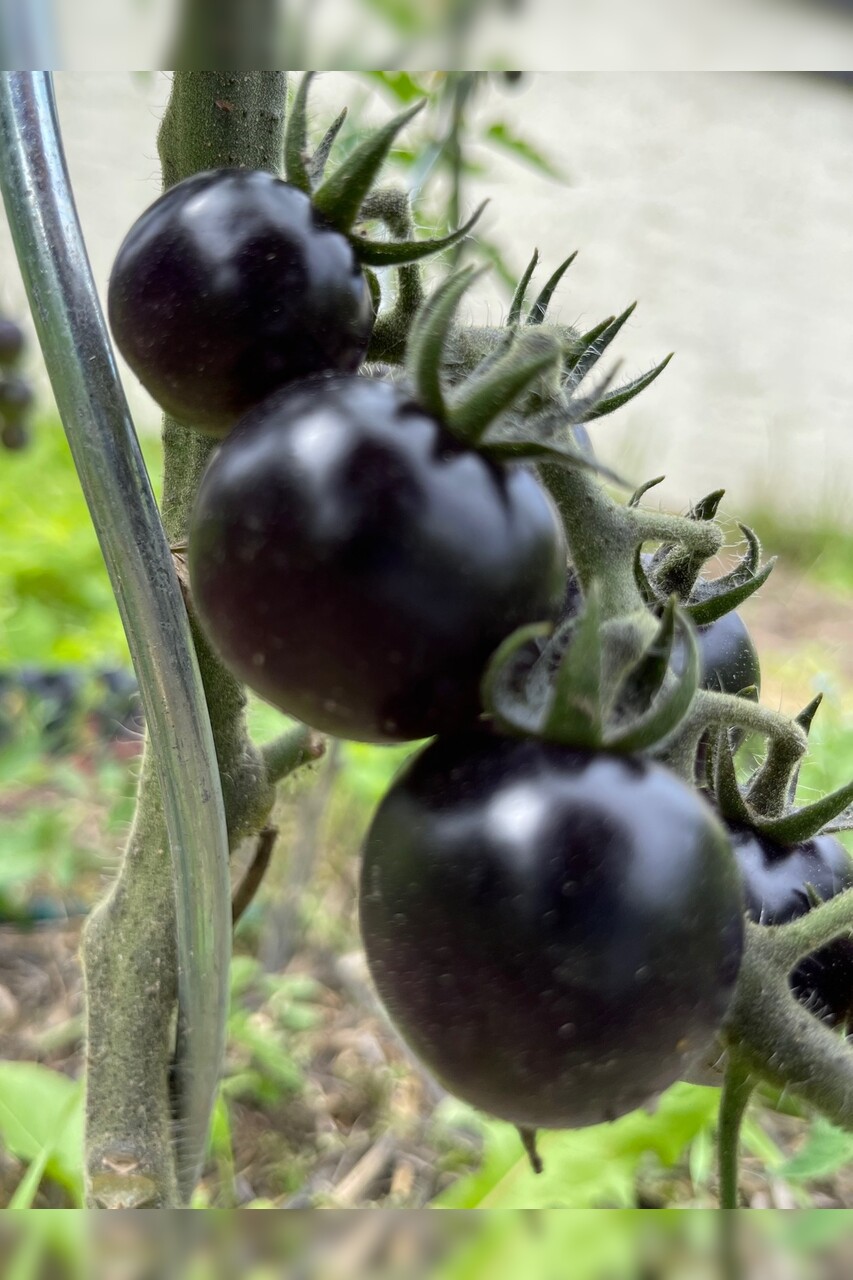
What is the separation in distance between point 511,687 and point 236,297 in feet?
0.50

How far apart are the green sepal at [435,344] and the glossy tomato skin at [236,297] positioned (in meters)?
0.05

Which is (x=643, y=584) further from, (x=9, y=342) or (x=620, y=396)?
(x=9, y=342)

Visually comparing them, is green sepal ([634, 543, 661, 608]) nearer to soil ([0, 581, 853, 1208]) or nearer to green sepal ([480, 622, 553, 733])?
green sepal ([480, 622, 553, 733])

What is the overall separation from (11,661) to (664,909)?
1.55m

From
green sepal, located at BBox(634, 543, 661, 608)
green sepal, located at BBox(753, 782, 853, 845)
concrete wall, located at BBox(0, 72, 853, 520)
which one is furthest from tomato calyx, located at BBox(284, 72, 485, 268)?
concrete wall, located at BBox(0, 72, 853, 520)

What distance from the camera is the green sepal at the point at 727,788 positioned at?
1.16 feet

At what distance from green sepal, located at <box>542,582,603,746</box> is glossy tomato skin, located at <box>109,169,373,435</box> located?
13 cm

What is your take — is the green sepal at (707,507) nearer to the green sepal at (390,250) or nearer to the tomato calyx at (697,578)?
the tomato calyx at (697,578)

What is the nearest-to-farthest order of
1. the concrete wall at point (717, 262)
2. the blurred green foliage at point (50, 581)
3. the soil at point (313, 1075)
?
1. the soil at point (313, 1075)
2. the blurred green foliage at point (50, 581)
3. the concrete wall at point (717, 262)

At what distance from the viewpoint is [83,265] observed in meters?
0.35

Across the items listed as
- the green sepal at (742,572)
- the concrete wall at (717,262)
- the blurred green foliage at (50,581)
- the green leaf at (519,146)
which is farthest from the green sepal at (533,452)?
the concrete wall at (717,262)

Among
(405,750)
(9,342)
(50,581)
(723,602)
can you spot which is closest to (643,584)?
(723,602)

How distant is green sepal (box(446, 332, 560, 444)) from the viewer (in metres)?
0.27

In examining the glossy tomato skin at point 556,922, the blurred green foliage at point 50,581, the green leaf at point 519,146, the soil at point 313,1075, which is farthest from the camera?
the blurred green foliage at point 50,581
